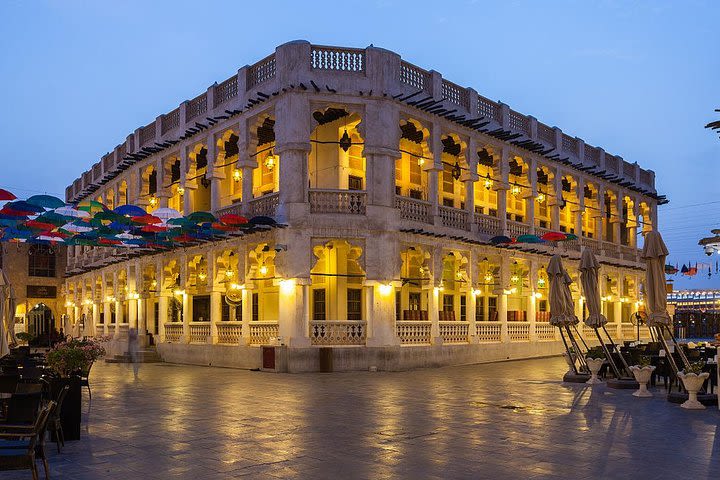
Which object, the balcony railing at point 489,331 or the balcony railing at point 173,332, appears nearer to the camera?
the balcony railing at point 489,331

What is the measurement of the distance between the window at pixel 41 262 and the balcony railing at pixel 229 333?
3169 centimetres

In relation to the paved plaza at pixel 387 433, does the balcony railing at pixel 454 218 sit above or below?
above

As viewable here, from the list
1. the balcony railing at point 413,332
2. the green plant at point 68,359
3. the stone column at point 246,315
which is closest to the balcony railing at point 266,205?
the stone column at point 246,315

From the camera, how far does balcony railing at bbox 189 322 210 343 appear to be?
98.3 feet

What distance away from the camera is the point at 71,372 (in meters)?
12.2

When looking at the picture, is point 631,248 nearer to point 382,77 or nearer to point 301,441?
point 382,77

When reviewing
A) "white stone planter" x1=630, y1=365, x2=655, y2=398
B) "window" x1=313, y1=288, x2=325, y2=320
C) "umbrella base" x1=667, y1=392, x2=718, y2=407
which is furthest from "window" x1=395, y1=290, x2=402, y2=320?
"umbrella base" x1=667, y1=392, x2=718, y2=407

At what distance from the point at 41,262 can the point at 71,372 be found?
48.7 m

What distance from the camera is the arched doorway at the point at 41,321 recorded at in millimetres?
56188

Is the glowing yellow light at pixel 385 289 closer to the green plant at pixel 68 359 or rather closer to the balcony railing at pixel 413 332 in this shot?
the balcony railing at pixel 413 332

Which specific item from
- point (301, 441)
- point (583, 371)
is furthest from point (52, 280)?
point (301, 441)

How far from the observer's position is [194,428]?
12.5 meters

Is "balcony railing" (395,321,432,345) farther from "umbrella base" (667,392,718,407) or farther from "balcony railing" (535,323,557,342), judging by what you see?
"umbrella base" (667,392,718,407)

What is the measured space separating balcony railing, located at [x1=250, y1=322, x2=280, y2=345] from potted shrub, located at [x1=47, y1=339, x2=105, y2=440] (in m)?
12.7
